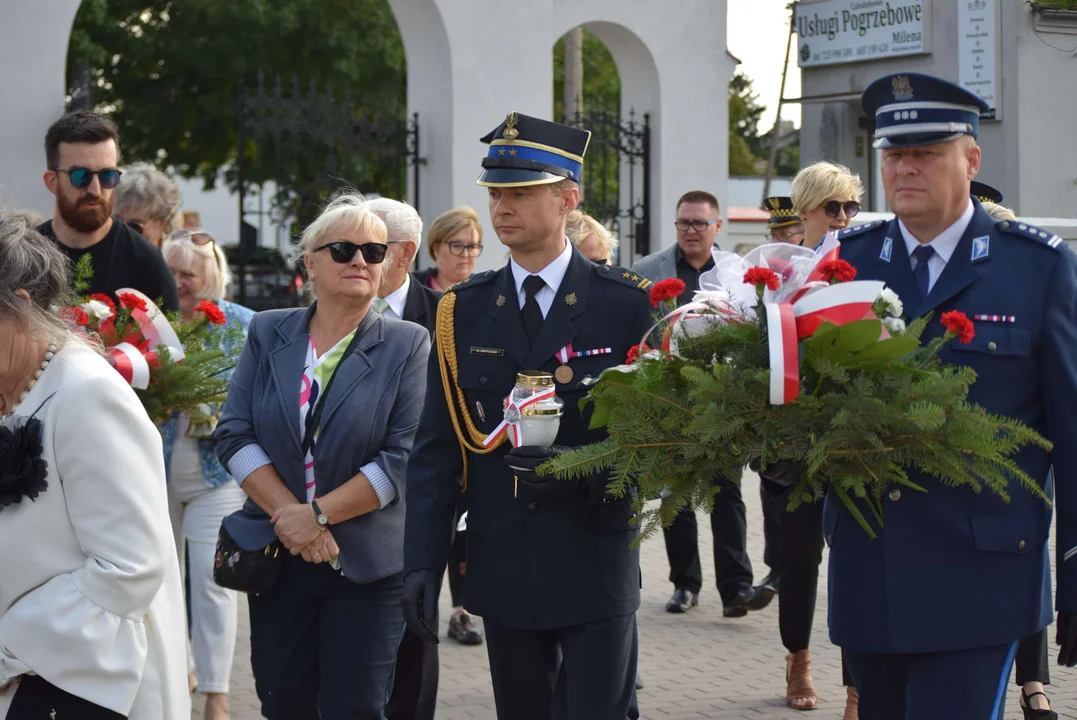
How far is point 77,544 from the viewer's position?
3.16m

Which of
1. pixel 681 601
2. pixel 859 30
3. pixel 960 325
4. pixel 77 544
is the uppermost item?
pixel 859 30

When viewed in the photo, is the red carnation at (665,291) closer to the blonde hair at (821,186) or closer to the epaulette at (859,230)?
the epaulette at (859,230)

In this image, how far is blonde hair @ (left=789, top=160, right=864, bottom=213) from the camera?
6625 millimetres

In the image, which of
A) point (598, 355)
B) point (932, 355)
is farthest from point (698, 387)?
point (598, 355)

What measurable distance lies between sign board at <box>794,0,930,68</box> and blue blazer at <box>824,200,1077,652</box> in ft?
58.3

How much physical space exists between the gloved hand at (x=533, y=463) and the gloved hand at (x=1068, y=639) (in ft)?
4.27

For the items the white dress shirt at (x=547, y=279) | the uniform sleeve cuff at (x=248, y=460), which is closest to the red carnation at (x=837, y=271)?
the white dress shirt at (x=547, y=279)

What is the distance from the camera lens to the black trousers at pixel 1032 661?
5.56 metres

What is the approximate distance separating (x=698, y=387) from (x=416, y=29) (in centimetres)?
1073

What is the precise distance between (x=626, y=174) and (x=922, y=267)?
11323 millimetres

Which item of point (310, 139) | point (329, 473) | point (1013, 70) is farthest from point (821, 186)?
point (1013, 70)

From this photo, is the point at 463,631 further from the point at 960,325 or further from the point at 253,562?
the point at 960,325

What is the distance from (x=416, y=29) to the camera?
13.4m

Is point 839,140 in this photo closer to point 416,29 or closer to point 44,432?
point 416,29
